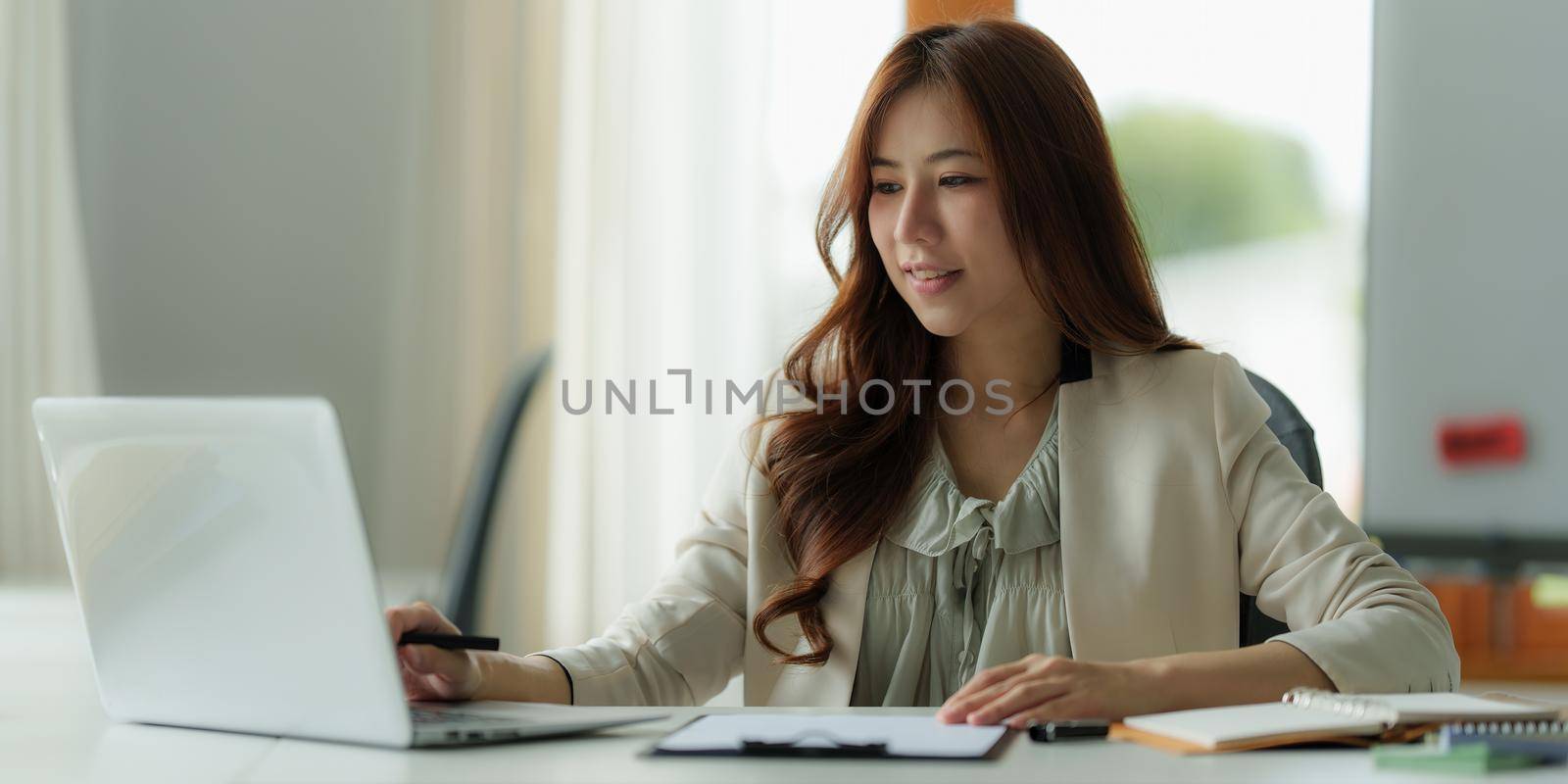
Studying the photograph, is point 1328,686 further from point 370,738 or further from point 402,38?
point 402,38

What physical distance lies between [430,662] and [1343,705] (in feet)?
2.43

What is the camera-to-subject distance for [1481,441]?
259 cm

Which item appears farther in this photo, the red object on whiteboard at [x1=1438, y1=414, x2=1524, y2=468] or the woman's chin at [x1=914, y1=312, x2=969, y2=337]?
the red object on whiteboard at [x1=1438, y1=414, x2=1524, y2=468]

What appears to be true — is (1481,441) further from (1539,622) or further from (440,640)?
(440,640)

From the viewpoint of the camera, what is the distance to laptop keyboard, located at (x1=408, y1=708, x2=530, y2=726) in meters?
1.00

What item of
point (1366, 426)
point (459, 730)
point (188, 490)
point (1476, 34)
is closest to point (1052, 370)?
point (459, 730)

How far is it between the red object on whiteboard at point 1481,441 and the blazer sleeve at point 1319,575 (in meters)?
1.35

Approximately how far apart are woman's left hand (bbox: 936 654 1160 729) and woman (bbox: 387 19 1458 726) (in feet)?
1.05

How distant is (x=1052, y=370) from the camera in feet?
5.37

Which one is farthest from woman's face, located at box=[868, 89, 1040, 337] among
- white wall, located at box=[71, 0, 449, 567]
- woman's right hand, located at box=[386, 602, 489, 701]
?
white wall, located at box=[71, 0, 449, 567]

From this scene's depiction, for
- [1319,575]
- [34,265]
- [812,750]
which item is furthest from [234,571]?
[34,265]

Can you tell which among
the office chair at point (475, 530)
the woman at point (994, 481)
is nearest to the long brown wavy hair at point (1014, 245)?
the woman at point (994, 481)

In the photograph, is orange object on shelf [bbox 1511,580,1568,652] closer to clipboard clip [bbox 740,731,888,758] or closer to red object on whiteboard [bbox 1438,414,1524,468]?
red object on whiteboard [bbox 1438,414,1524,468]

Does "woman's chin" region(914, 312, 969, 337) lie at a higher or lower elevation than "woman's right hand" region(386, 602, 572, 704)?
higher
